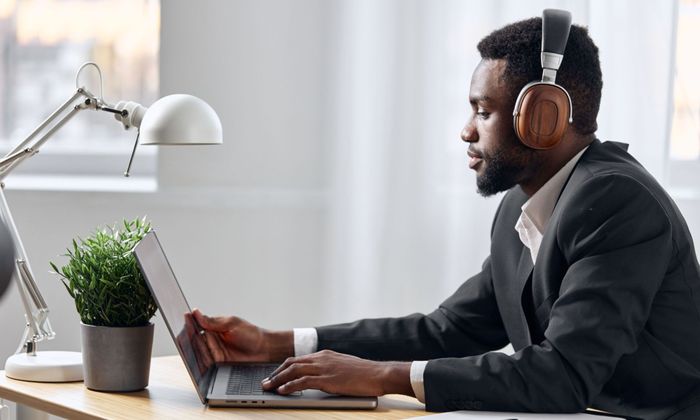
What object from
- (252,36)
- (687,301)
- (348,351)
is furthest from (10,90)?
(687,301)

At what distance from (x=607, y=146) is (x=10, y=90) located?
196 centimetres

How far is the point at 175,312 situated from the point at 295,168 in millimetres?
1375

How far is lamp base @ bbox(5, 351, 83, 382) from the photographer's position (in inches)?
56.1

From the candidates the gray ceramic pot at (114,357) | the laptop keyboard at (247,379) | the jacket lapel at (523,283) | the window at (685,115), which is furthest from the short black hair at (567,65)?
the window at (685,115)

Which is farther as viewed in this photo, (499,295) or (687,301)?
(499,295)

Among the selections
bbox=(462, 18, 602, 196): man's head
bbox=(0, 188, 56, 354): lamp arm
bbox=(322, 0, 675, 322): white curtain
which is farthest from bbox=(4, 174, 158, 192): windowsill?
bbox=(462, 18, 602, 196): man's head

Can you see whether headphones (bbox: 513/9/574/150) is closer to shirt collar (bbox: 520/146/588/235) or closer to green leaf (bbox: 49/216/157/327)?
shirt collar (bbox: 520/146/588/235)

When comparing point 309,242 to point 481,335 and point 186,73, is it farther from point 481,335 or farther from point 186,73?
point 481,335

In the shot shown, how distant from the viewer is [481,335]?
1.67 meters

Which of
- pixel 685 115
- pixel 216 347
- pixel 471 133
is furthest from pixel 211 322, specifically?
pixel 685 115

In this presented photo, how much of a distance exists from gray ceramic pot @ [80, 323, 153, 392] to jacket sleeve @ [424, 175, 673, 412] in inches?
16.7

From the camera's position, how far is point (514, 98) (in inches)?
57.6

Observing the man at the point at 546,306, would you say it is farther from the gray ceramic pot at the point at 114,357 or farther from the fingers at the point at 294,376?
the gray ceramic pot at the point at 114,357

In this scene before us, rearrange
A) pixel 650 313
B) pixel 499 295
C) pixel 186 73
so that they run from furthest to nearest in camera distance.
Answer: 1. pixel 186 73
2. pixel 499 295
3. pixel 650 313
